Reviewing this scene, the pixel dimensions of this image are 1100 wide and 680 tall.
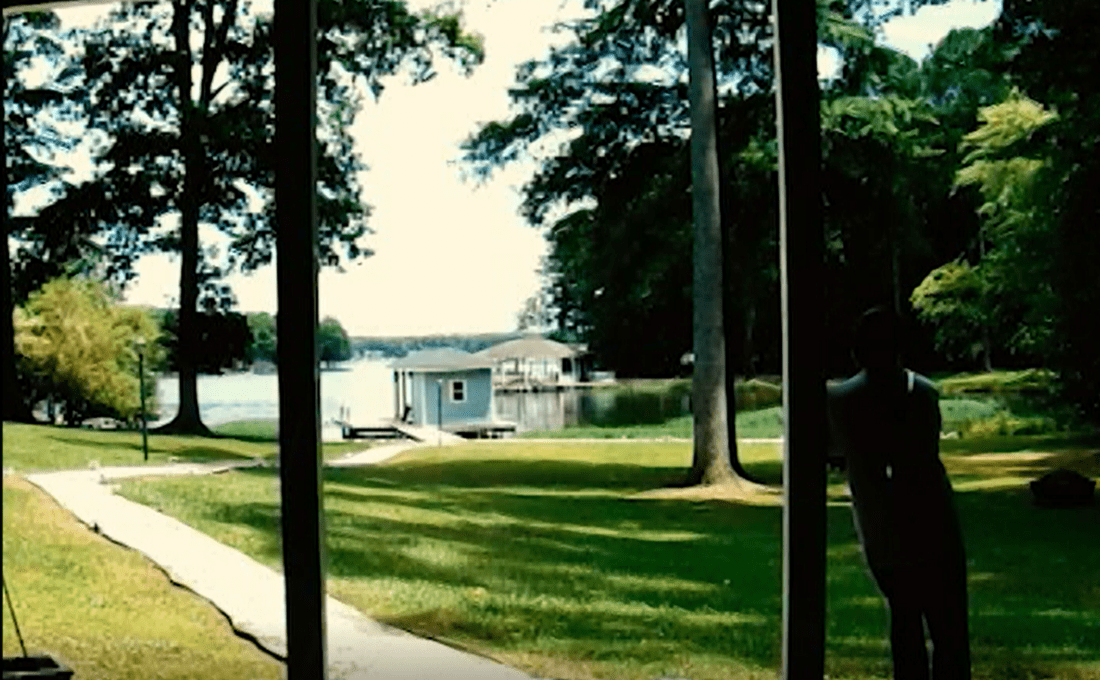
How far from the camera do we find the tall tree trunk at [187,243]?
308 cm

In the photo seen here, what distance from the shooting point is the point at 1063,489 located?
9.14 feet

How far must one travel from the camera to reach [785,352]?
7.37 feet

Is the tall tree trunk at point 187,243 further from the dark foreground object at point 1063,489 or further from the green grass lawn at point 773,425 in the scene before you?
the dark foreground object at point 1063,489

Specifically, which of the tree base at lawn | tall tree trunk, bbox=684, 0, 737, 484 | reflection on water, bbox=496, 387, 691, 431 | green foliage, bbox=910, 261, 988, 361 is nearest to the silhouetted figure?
green foliage, bbox=910, 261, 988, 361

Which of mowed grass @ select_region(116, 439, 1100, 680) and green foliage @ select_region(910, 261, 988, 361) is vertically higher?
green foliage @ select_region(910, 261, 988, 361)

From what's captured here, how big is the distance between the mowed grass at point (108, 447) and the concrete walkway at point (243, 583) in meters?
0.03

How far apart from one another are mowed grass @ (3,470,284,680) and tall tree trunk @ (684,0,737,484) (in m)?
1.12

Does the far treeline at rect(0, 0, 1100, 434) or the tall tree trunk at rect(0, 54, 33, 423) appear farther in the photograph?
the tall tree trunk at rect(0, 54, 33, 423)

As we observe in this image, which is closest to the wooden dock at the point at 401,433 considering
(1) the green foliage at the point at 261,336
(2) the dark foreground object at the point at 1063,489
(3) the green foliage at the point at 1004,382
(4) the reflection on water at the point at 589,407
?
(4) the reflection on water at the point at 589,407

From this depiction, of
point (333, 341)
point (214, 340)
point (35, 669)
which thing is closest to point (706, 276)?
point (333, 341)

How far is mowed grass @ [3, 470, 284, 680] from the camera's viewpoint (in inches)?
115

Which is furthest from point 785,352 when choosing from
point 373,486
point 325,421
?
point 373,486

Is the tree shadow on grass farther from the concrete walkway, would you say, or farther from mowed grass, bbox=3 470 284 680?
mowed grass, bbox=3 470 284 680

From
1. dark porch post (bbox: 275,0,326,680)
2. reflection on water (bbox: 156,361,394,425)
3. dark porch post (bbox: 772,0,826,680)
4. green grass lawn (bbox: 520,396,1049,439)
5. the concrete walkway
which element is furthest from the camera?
the concrete walkway
